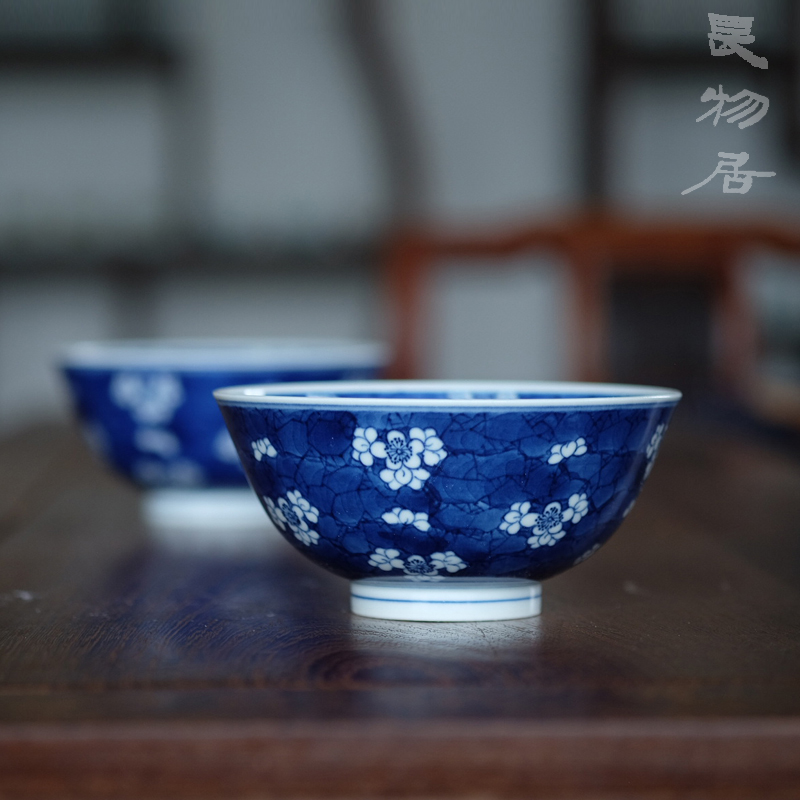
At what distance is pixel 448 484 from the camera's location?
1.26 feet

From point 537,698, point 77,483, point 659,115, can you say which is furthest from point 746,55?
point 659,115

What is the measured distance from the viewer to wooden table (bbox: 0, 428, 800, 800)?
30cm

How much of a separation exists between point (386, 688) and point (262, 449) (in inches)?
4.5

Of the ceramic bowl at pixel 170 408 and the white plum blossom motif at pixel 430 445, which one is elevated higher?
the white plum blossom motif at pixel 430 445

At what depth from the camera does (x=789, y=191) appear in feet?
11.8

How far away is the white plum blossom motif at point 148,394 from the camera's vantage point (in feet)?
2.25

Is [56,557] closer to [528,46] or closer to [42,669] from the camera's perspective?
[42,669]

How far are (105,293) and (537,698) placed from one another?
3.28m
